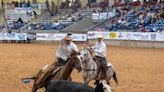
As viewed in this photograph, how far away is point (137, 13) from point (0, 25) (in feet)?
62.8

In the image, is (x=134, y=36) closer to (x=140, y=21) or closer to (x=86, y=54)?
(x=140, y=21)

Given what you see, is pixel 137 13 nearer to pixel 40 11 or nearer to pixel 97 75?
pixel 40 11

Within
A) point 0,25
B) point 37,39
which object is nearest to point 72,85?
point 37,39

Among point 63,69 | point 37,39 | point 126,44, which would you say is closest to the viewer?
point 63,69

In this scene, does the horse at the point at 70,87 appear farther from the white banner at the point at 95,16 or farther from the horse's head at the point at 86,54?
the white banner at the point at 95,16

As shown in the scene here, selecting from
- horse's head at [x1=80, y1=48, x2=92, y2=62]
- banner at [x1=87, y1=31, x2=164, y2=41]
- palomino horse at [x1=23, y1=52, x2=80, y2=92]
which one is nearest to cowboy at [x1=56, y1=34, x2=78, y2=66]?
palomino horse at [x1=23, y1=52, x2=80, y2=92]

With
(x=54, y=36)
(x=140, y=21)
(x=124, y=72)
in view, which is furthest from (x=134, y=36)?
(x=124, y=72)

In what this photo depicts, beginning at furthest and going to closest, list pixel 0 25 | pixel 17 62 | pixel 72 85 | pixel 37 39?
pixel 0 25 < pixel 37 39 < pixel 17 62 < pixel 72 85

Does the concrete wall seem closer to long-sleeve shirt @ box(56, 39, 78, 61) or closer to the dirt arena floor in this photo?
the dirt arena floor

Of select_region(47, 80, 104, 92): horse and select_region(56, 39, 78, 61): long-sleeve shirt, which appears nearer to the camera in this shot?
select_region(47, 80, 104, 92): horse

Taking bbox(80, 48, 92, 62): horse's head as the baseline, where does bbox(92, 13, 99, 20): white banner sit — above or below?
below

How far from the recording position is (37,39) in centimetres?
4222

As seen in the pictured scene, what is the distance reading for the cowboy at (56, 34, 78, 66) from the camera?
36.2ft

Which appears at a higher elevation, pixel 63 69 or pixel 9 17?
pixel 63 69
